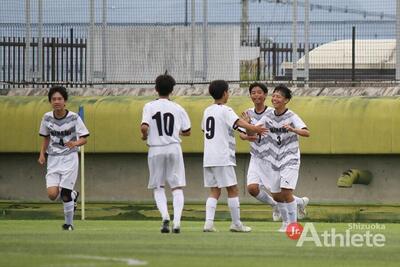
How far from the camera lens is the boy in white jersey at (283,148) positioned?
60.0 feet

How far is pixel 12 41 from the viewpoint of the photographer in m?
29.0

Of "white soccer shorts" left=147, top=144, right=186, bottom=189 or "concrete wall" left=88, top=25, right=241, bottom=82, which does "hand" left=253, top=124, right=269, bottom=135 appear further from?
"concrete wall" left=88, top=25, right=241, bottom=82

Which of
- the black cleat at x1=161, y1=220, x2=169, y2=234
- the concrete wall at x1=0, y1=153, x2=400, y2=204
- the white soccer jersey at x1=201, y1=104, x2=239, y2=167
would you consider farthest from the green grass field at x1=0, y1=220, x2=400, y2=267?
the concrete wall at x1=0, y1=153, x2=400, y2=204

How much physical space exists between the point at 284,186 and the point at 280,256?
188 inches

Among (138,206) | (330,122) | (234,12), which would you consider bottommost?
(138,206)

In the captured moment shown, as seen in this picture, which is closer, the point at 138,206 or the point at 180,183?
the point at 180,183

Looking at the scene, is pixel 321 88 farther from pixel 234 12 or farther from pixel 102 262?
pixel 102 262

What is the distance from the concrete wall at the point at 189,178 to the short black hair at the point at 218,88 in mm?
8616

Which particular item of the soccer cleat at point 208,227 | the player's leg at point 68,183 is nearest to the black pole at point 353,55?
the player's leg at point 68,183

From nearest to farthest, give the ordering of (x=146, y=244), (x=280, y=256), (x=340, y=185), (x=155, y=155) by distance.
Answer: (x=280, y=256), (x=146, y=244), (x=155, y=155), (x=340, y=185)

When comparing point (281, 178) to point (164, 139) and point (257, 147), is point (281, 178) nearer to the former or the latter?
point (257, 147)

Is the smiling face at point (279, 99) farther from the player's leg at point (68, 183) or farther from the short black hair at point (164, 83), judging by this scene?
the player's leg at point (68, 183)

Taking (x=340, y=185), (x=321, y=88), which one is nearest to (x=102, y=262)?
(x=340, y=185)

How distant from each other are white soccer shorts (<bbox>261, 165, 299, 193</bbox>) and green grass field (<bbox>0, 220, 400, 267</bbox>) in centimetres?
106
